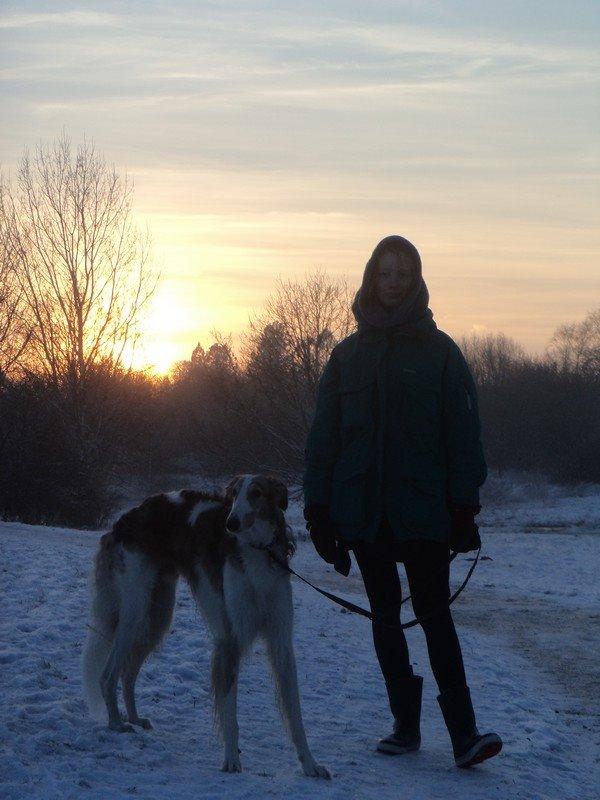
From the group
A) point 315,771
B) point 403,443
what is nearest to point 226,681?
point 315,771

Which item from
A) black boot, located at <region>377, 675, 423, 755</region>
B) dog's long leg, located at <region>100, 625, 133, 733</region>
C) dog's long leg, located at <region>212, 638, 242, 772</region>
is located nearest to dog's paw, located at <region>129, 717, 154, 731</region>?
dog's long leg, located at <region>100, 625, 133, 733</region>

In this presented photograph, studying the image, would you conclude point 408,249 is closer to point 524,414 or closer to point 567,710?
point 567,710

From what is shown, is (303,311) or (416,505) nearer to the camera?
(416,505)

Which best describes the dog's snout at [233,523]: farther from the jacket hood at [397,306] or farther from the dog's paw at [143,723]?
the dog's paw at [143,723]

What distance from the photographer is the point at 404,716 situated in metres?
4.76

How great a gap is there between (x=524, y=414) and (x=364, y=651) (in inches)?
1642

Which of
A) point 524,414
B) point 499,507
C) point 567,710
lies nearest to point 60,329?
point 499,507

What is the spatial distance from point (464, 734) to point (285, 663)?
0.93 metres

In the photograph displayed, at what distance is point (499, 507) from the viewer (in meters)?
37.8

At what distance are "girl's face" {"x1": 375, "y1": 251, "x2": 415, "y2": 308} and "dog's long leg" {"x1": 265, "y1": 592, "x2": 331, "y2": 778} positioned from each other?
1.57 m

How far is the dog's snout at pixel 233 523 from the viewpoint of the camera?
4.50 meters

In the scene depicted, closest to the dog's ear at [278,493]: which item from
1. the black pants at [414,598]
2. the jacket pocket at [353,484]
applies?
the jacket pocket at [353,484]

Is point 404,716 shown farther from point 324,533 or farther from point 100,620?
point 100,620

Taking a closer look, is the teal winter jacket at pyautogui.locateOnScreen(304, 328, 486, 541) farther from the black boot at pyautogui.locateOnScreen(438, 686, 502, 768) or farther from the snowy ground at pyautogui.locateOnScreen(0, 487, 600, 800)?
the snowy ground at pyautogui.locateOnScreen(0, 487, 600, 800)
